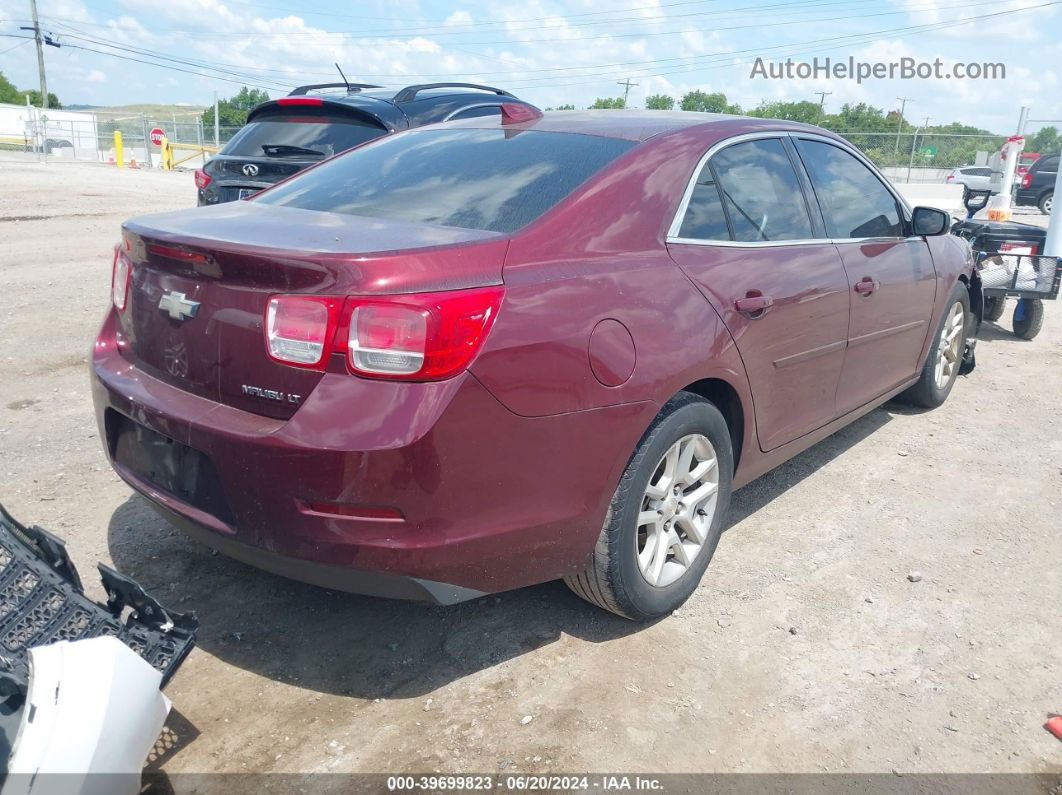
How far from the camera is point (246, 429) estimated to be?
2.37 meters

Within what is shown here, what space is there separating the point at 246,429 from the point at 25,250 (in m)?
9.05

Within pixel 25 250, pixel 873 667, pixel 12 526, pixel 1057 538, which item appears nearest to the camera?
pixel 12 526

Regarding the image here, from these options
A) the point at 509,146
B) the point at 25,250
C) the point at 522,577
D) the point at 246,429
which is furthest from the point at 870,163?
the point at 25,250

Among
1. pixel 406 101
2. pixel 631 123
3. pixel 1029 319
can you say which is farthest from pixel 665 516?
pixel 1029 319

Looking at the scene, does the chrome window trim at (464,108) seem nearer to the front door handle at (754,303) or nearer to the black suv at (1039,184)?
the front door handle at (754,303)

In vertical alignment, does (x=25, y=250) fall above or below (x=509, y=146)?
below

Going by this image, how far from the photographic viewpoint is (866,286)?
3.98 metres

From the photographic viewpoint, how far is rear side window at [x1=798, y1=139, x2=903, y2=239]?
3914 millimetres

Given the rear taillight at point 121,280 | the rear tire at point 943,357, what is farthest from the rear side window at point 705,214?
the rear tire at point 943,357

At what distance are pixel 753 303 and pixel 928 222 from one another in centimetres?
191

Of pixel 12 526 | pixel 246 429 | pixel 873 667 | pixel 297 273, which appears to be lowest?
pixel 873 667

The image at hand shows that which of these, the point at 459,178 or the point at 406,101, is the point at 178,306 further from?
the point at 406,101

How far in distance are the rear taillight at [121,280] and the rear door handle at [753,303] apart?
2.03 metres

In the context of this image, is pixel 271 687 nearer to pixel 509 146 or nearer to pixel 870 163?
pixel 509 146
